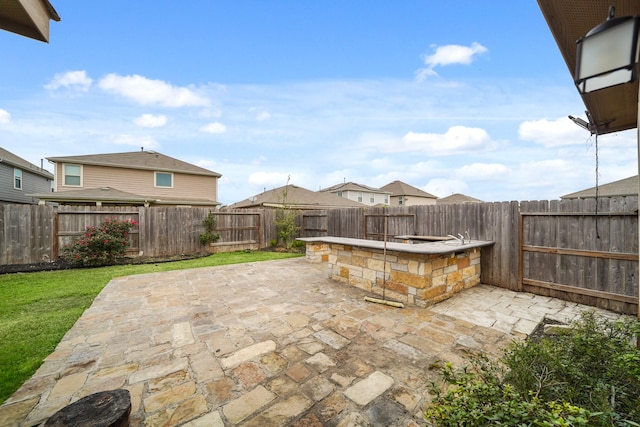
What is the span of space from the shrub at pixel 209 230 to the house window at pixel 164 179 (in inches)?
284

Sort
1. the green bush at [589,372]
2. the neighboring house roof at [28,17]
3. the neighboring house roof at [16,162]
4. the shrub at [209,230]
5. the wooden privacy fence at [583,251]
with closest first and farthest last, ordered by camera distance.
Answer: the green bush at [589,372] < the neighboring house roof at [28,17] < the wooden privacy fence at [583,251] < the shrub at [209,230] < the neighboring house roof at [16,162]

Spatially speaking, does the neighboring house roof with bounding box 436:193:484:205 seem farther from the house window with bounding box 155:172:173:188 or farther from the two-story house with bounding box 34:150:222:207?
the house window with bounding box 155:172:173:188

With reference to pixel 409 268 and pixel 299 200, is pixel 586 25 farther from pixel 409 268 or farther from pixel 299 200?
pixel 299 200

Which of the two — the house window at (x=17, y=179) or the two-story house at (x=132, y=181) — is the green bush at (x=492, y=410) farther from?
the house window at (x=17, y=179)

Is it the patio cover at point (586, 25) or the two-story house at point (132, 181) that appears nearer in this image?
the patio cover at point (586, 25)

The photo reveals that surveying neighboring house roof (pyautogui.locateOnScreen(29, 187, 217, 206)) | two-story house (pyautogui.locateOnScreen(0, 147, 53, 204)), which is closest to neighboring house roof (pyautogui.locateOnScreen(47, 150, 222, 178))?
neighboring house roof (pyautogui.locateOnScreen(29, 187, 217, 206))

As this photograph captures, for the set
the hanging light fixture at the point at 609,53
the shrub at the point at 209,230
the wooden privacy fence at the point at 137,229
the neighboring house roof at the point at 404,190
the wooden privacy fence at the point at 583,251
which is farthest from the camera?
the neighboring house roof at the point at 404,190

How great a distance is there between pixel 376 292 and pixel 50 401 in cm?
396

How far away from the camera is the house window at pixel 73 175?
12117 mm

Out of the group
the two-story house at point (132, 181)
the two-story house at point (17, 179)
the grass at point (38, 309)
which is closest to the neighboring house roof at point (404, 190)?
the two-story house at point (132, 181)

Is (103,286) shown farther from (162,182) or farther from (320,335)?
(162,182)

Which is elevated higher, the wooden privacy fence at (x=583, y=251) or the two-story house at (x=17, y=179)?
the two-story house at (x=17, y=179)

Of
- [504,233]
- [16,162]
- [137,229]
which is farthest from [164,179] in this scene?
[504,233]

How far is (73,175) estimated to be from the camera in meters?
12.3
